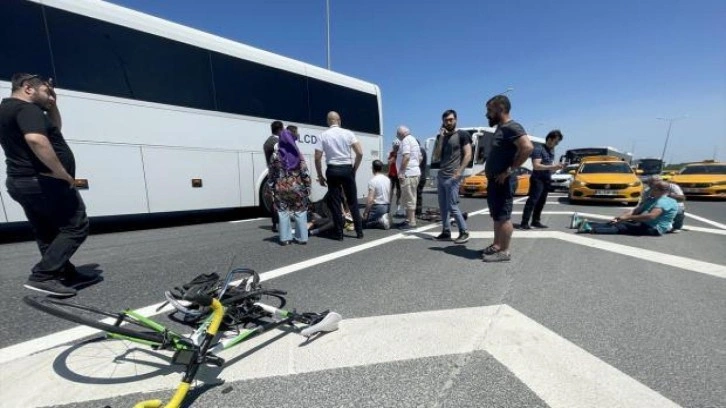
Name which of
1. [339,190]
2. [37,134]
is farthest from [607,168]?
[37,134]

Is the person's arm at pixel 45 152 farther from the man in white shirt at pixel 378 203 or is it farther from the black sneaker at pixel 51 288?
the man in white shirt at pixel 378 203

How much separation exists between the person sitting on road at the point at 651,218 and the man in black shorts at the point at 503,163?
9.53 feet

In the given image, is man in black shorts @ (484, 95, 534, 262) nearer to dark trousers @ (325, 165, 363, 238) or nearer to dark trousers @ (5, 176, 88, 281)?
dark trousers @ (325, 165, 363, 238)

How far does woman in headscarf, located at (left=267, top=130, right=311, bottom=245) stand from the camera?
4.98m

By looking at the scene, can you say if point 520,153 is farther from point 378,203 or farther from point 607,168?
point 607,168

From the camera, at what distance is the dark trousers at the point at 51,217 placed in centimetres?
290

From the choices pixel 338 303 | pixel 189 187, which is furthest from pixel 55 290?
pixel 189 187

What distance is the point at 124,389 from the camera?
170 centimetres

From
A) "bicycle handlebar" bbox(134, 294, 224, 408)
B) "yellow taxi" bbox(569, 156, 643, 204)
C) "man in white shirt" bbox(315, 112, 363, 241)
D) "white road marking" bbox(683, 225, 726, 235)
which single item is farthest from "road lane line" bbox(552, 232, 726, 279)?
"yellow taxi" bbox(569, 156, 643, 204)

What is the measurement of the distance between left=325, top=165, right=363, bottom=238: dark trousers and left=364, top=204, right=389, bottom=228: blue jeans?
1.03 metres

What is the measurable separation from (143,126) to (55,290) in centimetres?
393

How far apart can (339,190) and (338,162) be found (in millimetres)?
479

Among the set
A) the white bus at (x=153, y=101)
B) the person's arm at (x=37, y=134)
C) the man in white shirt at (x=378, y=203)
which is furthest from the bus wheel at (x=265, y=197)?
the person's arm at (x=37, y=134)

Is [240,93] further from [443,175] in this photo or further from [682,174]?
[682,174]
